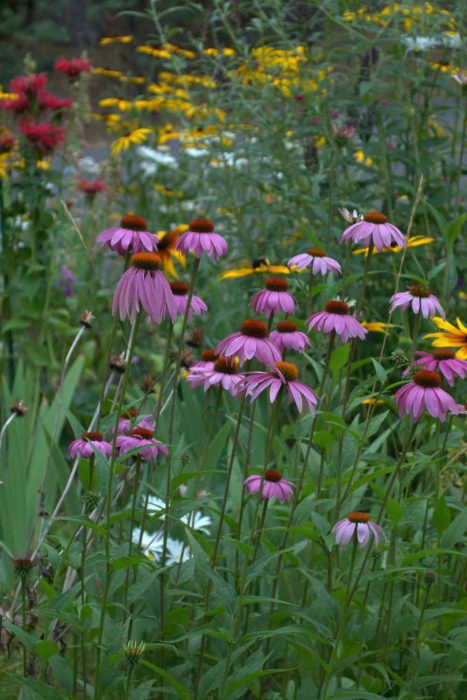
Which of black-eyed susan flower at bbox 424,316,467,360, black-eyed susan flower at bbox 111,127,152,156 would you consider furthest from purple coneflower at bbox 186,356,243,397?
black-eyed susan flower at bbox 111,127,152,156

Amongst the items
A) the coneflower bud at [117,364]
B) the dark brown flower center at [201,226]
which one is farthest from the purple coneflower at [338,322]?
the coneflower bud at [117,364]

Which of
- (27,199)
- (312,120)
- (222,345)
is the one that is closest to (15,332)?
(27,199)

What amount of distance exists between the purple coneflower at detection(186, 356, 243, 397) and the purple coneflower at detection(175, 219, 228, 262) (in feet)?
0.59

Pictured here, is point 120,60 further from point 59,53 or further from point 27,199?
point 27,199

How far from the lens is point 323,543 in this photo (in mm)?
1700

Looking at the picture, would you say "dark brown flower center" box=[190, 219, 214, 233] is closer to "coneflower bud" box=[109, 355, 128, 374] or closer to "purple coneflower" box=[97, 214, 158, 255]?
"purple coneflower" box=[97, 214, 158, 255]

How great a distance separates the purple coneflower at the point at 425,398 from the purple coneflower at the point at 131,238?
41 cm

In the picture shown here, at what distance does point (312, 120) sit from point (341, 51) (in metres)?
0.24

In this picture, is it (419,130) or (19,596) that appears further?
(419,130)

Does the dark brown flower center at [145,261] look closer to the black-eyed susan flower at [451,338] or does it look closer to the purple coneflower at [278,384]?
the purple coneflower at [278,384]

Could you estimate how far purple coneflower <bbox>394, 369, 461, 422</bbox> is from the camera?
1495mm

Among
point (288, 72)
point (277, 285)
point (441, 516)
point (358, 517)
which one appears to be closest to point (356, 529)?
point (358, 517)

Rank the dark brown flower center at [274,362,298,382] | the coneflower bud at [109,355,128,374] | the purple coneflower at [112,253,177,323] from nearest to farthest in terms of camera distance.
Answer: the purple coneflower at [112,253,177,323] → the dark brown flower center at [274,362,298,382] → the coneflower bud at [109,355,128,374]

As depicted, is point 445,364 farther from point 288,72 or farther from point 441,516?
point 288,72
